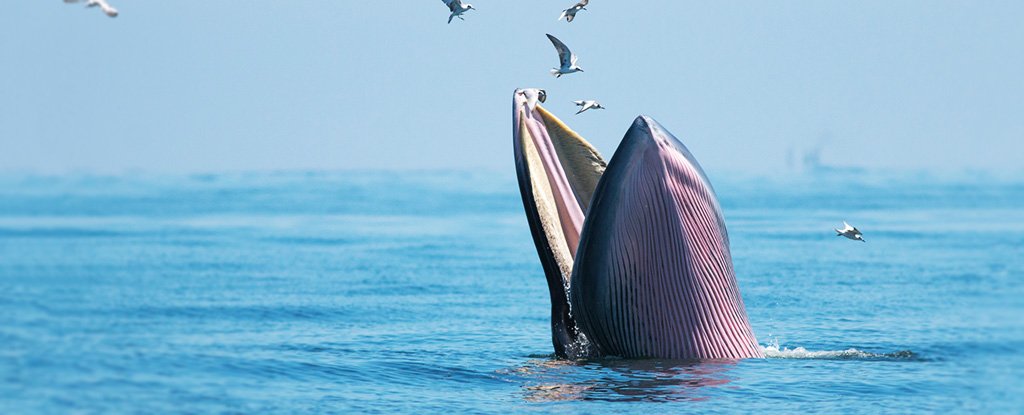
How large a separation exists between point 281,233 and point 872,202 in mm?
36541

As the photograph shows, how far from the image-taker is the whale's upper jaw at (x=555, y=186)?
38.7 ft

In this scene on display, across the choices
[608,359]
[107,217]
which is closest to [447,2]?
[608,359]

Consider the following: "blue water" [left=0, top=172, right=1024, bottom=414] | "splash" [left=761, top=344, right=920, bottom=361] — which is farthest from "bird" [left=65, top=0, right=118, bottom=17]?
"splash" [left=761, top=344, right=920, bottom=361]

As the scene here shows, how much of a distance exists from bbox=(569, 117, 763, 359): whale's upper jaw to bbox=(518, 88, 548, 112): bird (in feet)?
4.35

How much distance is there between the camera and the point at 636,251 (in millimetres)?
11219

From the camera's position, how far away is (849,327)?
17109 millimetres

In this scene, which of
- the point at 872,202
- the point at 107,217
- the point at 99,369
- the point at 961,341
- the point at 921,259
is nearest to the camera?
the point at 99,369

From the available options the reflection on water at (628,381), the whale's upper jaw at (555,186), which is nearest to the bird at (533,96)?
the whale's upper jaw at (555,186)

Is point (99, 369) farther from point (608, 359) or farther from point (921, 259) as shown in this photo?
point (921, 259)

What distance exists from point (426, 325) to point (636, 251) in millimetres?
6434

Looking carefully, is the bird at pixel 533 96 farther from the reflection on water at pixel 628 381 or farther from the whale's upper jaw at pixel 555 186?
the reflection on water at pixel 628 381

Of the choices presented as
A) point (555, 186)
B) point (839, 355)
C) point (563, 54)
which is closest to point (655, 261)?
point (555, 186)

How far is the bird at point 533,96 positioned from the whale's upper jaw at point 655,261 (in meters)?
1.33

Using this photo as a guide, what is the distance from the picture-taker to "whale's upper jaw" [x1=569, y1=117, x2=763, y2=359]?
11.1 meters
